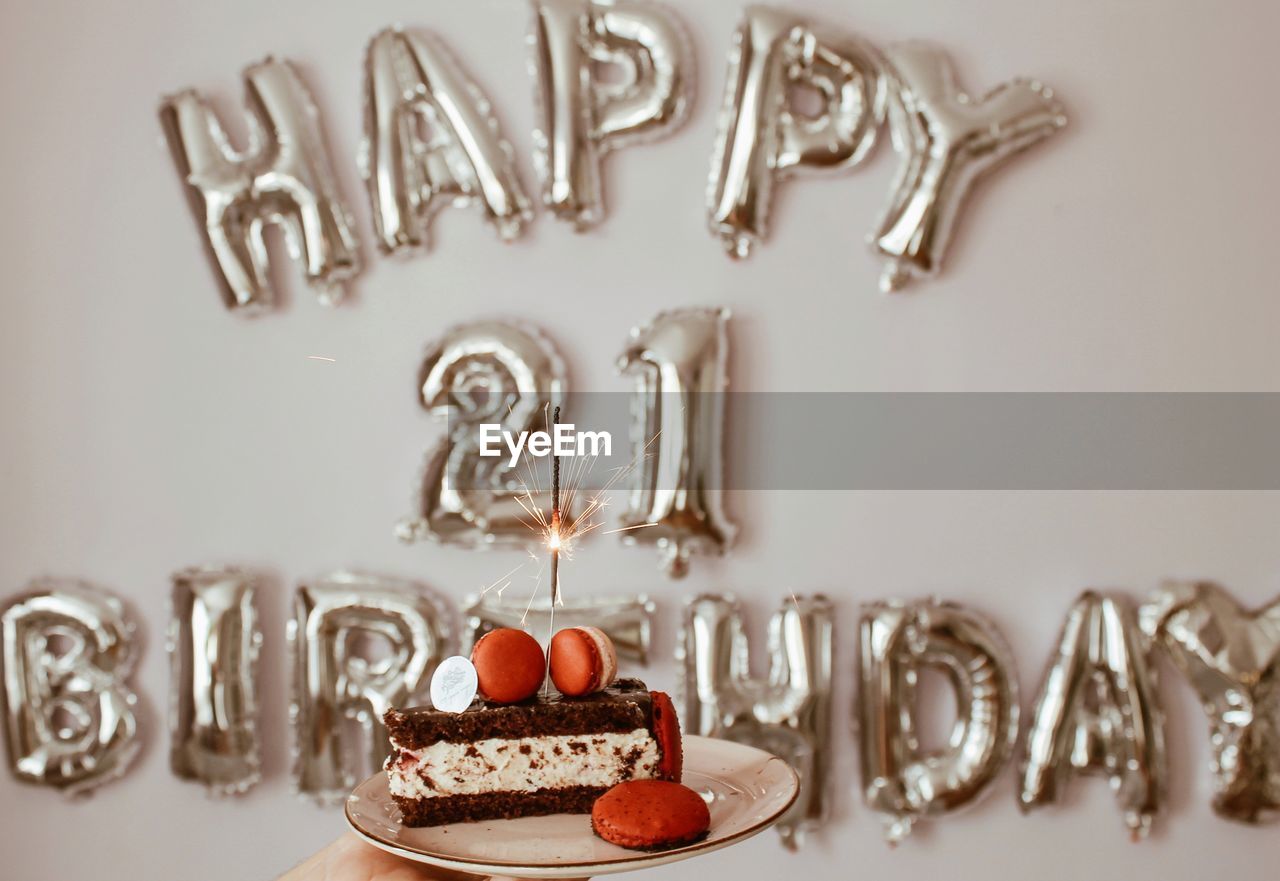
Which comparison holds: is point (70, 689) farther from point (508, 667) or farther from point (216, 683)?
point (508, 667)

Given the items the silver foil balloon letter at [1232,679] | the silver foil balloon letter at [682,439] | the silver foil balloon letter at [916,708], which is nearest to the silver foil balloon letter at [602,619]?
the silver foil balloon letter at [682,439]

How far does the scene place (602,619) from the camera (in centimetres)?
200

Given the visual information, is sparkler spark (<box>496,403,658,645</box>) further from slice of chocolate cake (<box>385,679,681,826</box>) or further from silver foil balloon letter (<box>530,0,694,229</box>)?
slice of chocolate cake (<box>385,679,681,826</box>)

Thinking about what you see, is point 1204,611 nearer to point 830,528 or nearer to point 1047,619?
point 1047,619

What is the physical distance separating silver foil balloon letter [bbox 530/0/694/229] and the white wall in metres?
0.07

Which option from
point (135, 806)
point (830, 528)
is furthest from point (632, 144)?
point (135, 806)

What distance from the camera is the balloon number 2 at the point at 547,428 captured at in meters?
1.95

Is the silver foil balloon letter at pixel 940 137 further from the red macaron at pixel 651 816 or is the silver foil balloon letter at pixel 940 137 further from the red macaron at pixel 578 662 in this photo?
the red macaron at pixel 651 816

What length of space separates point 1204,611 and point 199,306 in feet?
6.50

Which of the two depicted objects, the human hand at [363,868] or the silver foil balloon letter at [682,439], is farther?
the silver foil balloon letter at [682,439]

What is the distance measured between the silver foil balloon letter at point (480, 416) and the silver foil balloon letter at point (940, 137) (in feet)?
2.24

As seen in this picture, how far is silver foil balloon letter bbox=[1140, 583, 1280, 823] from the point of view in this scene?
1.87 m

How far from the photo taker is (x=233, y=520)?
214cm

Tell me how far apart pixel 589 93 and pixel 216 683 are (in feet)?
4.33
